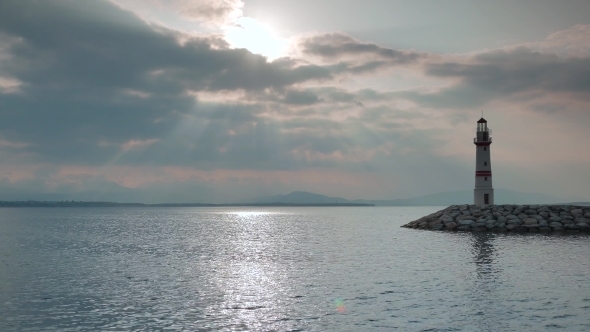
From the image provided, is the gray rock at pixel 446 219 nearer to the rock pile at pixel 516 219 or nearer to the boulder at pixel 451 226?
the rock pile at pixel 516 219

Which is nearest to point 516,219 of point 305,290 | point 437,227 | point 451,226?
point 451,226

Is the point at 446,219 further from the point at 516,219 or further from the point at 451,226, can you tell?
the point at 516,219

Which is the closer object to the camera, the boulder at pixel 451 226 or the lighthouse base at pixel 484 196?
the boulder at pixel 451 226

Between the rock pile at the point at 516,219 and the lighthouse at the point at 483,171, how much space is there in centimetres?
188

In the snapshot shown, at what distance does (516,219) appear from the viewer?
225ft

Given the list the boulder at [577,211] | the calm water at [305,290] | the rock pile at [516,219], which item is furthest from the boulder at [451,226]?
the calm water at [305,290]

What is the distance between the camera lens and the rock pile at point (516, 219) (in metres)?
66.1

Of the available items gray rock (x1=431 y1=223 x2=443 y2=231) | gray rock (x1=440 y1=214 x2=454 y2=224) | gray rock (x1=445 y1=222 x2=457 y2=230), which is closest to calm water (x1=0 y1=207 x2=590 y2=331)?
gray rock (x1=445 y1=222 x2=457 y2=230)

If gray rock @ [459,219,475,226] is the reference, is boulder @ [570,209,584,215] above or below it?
above

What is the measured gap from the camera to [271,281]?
3139 cm

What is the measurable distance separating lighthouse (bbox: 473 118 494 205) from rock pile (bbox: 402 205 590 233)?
1878 mm

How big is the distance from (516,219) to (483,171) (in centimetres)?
986

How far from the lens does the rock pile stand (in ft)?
217

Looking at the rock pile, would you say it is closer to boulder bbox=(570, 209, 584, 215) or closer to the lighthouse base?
boulder bbox=(570, 209, 584, 215)
